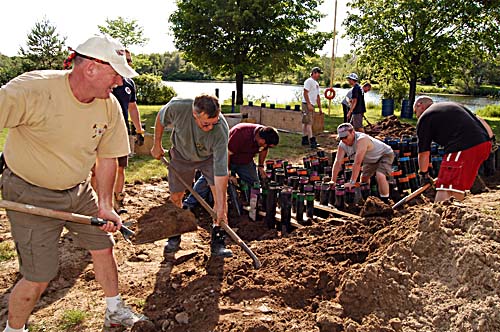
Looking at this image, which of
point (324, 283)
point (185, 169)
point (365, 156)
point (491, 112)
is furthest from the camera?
point (491, 112)

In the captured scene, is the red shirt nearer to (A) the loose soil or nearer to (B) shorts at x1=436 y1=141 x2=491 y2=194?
(A) the loose soil

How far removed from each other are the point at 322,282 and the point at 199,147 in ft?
5.79

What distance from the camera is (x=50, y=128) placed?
2441 mm

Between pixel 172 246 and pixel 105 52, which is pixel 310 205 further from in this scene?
pixel 105 52

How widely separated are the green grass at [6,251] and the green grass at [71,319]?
4.09 ft

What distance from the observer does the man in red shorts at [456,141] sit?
4.70 metres

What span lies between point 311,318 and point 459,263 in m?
1.01

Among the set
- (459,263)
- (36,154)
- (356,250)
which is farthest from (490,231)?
(36,154)

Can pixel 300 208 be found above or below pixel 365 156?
below

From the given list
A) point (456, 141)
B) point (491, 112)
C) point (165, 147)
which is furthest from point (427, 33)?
point (456, 141)

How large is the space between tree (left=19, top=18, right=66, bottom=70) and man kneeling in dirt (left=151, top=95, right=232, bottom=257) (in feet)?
87.9

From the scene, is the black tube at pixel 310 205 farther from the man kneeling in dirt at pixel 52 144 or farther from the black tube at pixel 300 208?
the man kneeling in dirt at pixel 52 144

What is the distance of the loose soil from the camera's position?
103 inches

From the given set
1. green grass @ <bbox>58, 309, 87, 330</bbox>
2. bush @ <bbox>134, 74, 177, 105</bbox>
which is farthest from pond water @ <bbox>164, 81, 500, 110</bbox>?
green grass @ <bbox>58, 309, 87, 330</bbox>
